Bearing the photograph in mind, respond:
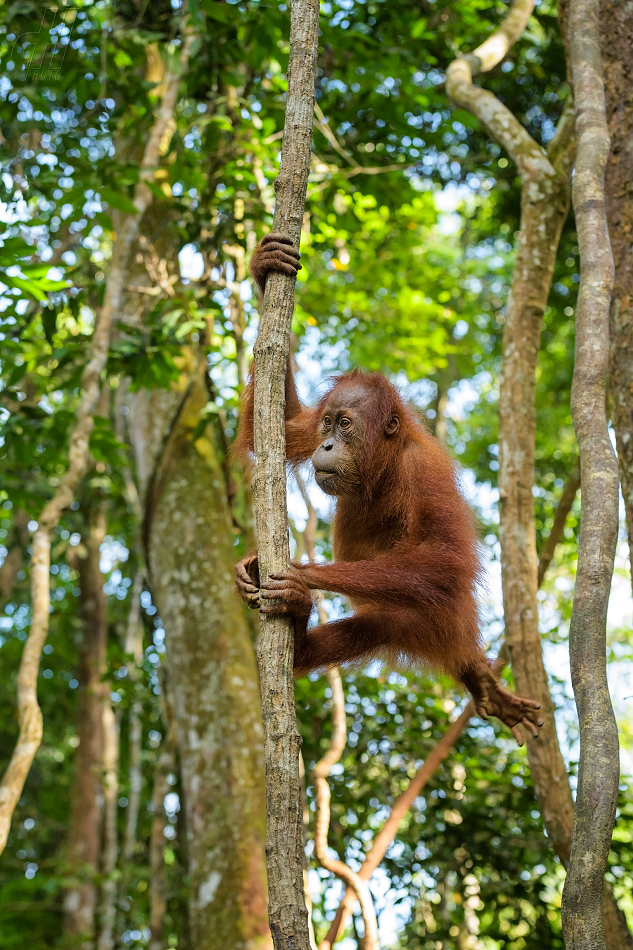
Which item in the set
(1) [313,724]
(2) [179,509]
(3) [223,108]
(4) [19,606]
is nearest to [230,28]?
(3) [223,108]

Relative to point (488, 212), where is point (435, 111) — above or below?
below

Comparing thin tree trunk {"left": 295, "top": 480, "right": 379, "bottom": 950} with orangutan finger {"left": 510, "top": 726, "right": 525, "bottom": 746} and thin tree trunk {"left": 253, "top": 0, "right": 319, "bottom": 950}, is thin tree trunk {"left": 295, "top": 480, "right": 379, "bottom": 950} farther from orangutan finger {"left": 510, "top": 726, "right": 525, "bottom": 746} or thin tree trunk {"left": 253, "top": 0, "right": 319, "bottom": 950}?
thin tree trunk {"left": 253, "top": 0, "right": 319, "bottom": 950}

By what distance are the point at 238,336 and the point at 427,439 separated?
200 centimetres

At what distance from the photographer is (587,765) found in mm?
2061

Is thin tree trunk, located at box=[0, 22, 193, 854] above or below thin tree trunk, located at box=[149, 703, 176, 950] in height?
above

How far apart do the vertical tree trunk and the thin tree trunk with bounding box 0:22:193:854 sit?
415 centimetres

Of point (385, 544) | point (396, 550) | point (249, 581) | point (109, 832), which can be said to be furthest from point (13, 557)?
point (249, 581)

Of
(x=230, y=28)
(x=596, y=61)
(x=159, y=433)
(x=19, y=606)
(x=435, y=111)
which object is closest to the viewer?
(x=596, y=61)

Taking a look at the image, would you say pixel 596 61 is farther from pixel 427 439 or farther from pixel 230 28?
pixel 230 28

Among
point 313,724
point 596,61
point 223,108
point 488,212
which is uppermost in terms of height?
point 488,212

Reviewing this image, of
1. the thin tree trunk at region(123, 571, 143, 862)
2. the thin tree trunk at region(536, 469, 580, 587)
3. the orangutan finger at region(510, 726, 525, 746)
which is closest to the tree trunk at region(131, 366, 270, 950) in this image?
the orangutan finger at region(510, 726, 525, 746)

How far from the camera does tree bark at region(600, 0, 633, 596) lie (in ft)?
9.81

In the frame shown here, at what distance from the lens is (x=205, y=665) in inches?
163

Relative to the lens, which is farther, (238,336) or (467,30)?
(467,30)
